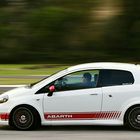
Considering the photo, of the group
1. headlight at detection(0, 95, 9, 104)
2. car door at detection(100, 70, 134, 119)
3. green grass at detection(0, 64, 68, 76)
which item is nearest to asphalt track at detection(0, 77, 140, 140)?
car door at detection(100, 70, 134, 119)

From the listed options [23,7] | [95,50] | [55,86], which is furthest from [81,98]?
[23,7]

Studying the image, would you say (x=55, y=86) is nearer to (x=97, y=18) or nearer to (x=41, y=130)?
(x=41, y=130)

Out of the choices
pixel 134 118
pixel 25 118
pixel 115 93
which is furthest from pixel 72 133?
pixel 134 118

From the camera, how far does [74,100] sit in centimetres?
1044

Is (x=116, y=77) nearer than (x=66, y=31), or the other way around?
(x=116, y=77)

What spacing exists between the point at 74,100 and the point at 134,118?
46.8 inches

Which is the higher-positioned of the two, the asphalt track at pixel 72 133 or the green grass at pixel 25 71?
the green grass at pixel 25 71

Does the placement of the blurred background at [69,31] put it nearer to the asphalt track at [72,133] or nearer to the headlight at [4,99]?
the asphalt track at [72,133]

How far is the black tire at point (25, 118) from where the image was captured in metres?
10.6

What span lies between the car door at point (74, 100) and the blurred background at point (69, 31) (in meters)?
37.1

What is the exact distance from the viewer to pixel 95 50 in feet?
164

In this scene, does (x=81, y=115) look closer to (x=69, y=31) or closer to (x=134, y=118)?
(x=134, y=118)

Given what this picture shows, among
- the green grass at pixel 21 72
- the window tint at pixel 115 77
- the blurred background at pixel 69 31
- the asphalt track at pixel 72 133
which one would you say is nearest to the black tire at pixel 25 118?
the asphalt track at pixel 72 133

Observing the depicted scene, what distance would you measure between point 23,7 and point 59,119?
4361cm
